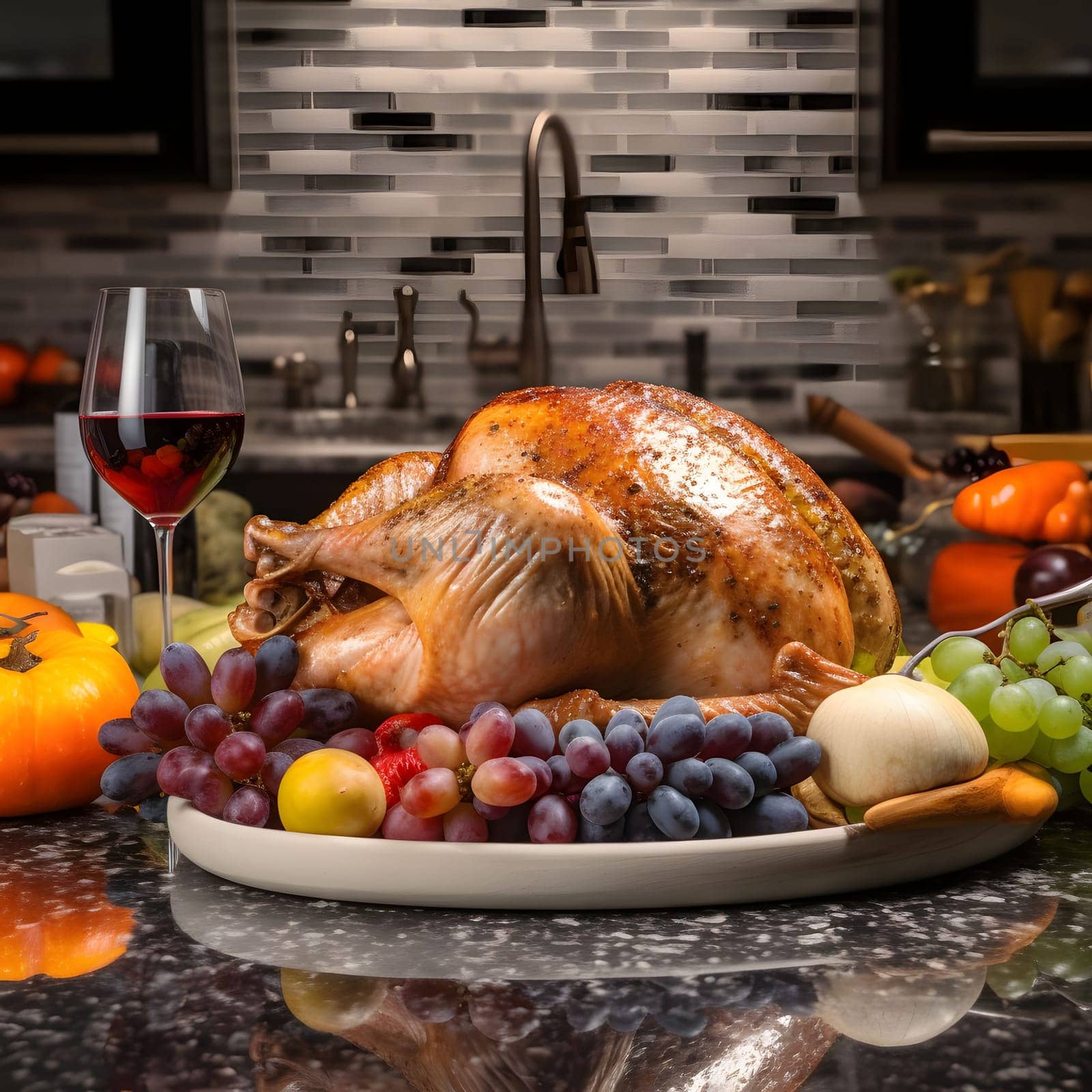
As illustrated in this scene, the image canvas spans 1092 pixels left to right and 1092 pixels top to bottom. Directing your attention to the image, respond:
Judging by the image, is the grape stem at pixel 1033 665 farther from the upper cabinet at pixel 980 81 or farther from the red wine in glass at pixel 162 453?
the upper cabinet at pixel 980 81

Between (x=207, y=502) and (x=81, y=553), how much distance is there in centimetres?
119

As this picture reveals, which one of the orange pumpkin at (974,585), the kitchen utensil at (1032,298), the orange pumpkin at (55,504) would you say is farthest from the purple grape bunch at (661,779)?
the kitchen utensil at (1032,298)

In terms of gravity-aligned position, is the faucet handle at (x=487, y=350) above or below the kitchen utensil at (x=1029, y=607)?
above

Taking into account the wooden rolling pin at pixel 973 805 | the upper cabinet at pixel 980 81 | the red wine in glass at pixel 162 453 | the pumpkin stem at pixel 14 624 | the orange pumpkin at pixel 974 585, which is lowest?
the orange pumpkin at pixel 974 585

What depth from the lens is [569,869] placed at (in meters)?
0.79

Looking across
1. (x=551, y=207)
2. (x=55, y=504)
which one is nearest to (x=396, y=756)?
(x=55, y=504)

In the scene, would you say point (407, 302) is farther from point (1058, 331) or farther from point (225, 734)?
point (225, 734)

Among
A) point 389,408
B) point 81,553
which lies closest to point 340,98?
point 389,408

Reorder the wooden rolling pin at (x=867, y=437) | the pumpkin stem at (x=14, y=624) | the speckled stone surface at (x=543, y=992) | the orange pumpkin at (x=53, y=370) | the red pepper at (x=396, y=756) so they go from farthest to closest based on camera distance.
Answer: the orange pumpkin at (x=53, y=370) < the wooden rolling pin at (x=867, y=437) < the pumpkin stem at (x=14, y=624) < the red pepper at (x=396, y=756) < the speckled stone surface at (x=543, y=992)

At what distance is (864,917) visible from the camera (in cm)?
79

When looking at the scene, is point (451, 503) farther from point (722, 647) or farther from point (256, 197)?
point (256, 197)

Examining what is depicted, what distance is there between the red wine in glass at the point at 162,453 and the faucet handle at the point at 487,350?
246cm

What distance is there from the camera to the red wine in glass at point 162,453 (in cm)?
94

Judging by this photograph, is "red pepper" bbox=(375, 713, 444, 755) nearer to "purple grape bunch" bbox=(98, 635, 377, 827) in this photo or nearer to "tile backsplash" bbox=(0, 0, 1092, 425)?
"purple grape bunch" bbox=(98, 635, 377, 827)
